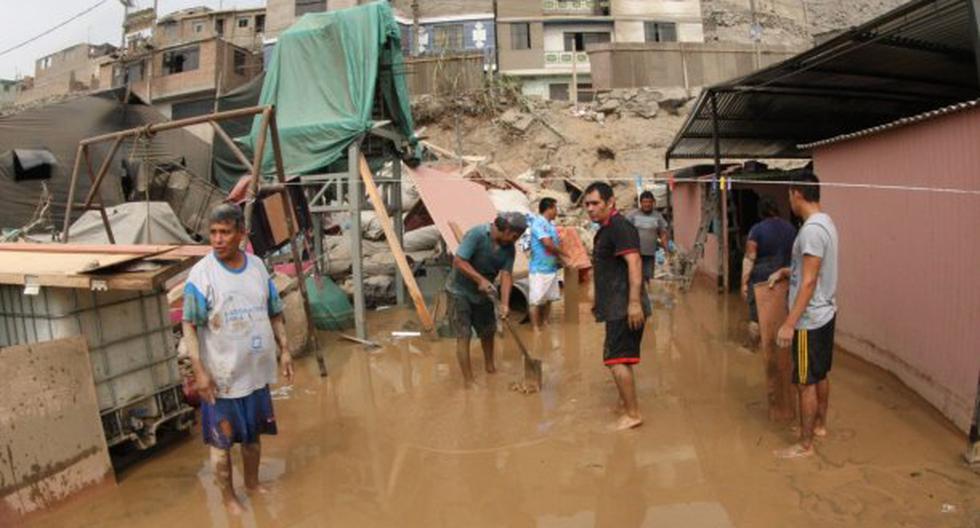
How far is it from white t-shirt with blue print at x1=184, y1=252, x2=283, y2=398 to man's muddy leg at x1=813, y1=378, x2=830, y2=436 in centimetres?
320

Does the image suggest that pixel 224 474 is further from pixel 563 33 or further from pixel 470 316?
pixel 563 33

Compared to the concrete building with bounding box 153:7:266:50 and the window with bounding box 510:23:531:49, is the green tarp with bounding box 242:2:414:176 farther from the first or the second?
the concrete building with bounding box 153:7:266:50

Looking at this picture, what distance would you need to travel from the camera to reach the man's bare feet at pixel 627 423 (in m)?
4.30

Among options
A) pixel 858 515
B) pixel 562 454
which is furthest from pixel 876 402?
pixel 562 454

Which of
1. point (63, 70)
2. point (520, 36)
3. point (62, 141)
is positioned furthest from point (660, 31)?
point (63, 70)

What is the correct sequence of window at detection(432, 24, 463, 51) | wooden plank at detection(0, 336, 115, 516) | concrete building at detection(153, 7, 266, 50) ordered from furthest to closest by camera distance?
concrete building at detection(153, 7, 266, 50) < window at detection(432, 24, 463, 51) < wooden plank at detection(0, 336, 115, 516)

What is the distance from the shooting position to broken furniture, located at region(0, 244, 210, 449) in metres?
3.48

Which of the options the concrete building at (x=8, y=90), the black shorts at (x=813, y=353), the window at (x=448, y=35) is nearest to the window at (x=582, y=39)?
the window at (x=448, y=35)

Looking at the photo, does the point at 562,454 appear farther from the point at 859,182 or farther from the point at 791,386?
the point at 859,182

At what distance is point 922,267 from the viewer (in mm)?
4543

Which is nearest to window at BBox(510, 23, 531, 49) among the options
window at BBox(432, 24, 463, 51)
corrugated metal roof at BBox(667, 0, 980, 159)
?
window at BBox(432, 24, 463, 51)

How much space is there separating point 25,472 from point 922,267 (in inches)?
223

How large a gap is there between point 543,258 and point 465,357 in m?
2.36

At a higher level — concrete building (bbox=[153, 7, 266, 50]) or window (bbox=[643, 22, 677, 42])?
concrete building (bbox=[153, 7, 266, 50])
